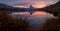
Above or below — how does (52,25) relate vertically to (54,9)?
below

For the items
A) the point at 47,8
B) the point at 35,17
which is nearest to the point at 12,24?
the point at 35,17

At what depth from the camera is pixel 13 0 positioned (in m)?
1.19

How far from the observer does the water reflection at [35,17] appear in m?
1.11

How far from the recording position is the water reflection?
1.11 m

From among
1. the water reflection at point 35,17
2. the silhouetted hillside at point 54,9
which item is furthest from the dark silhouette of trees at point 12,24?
the silhouetted hillside at point 54,9

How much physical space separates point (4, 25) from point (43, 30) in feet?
0.87

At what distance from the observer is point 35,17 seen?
1126mm

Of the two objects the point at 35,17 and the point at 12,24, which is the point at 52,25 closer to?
the point at 35,17

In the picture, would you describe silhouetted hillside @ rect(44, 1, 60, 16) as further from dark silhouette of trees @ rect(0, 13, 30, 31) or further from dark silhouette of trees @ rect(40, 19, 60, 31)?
dark silhouette of trees @ rect(0, 13, 30, 31)

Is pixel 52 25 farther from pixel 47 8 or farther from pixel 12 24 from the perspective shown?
pixel 12 24

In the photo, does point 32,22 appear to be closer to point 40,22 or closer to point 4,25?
point 40,22

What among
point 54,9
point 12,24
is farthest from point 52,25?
point 12,24

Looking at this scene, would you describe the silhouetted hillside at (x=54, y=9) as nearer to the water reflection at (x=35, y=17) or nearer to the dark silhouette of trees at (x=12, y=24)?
the water reflection at (x=35, y=17)

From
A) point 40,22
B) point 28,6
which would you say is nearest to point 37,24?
point 40,22
